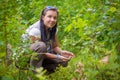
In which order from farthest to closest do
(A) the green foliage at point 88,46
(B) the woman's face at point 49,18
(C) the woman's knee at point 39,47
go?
1. (B) the woman's face at point 49,18
2. (C) the woman's knee at point 39,47
3. (A) the green foliage at point 88,46

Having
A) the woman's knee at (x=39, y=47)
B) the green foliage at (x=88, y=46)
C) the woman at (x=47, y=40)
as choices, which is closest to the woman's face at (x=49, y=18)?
the woman at (x=47, y=40)

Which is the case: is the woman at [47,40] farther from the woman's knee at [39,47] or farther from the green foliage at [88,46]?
the green foliage at [88,46]

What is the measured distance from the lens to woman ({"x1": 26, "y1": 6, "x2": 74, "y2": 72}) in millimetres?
4300

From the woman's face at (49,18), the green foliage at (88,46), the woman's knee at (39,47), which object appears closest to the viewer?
the green foliage at (88,46)

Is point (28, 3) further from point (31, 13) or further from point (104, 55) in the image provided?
point (104, 55)

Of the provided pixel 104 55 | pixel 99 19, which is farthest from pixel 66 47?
pixel 104 55

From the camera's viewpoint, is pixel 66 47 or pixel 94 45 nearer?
pixel 94 45

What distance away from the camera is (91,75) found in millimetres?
2385

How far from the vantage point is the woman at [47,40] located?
4.30 metres

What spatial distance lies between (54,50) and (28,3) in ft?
9.52

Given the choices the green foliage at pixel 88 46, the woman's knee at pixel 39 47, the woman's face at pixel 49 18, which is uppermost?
the green foliage at pixel 88 46

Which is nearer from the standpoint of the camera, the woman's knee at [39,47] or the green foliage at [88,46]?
the green foliage at [88,46]

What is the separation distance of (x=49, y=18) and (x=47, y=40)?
286mm

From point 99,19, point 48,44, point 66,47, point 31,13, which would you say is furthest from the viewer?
point 31,13
